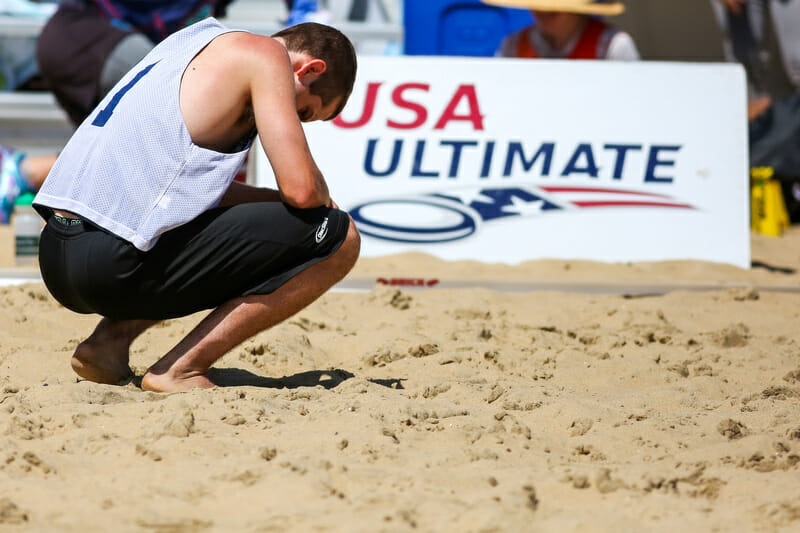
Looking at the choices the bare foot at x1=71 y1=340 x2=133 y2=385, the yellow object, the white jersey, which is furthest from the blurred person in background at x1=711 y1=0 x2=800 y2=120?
the bare foot at x1=71 y1=340 x2=133 y2=385

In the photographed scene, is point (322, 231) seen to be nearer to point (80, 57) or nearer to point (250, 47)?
point (250, 47)

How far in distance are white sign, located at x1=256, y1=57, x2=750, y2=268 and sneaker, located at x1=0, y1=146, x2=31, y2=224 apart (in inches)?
74.4

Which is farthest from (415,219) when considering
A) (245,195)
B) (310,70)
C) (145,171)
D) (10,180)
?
(10,180)

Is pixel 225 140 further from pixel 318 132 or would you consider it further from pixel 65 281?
pixel 318 132

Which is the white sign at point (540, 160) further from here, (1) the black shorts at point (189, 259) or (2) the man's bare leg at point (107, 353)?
(1) the black shorts at point (189, 259)

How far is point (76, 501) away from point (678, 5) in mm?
7252

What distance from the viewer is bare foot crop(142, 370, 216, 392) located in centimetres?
261

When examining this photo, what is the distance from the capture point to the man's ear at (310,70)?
2.60 metres

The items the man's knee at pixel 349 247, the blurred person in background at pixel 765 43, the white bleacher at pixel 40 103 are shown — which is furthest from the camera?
the blurred person in background at pixel 765 43

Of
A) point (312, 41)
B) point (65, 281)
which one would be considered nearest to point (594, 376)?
point (312, 41)

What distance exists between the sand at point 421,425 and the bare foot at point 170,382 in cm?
8

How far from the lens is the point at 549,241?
16.3 feet

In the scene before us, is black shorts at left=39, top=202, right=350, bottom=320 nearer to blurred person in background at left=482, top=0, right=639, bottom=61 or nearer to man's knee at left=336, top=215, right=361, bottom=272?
man's knee at left=336, top=215, right=361, bottom=272

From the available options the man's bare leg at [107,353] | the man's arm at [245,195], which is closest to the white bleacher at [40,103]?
the man's arm at [245,195]
